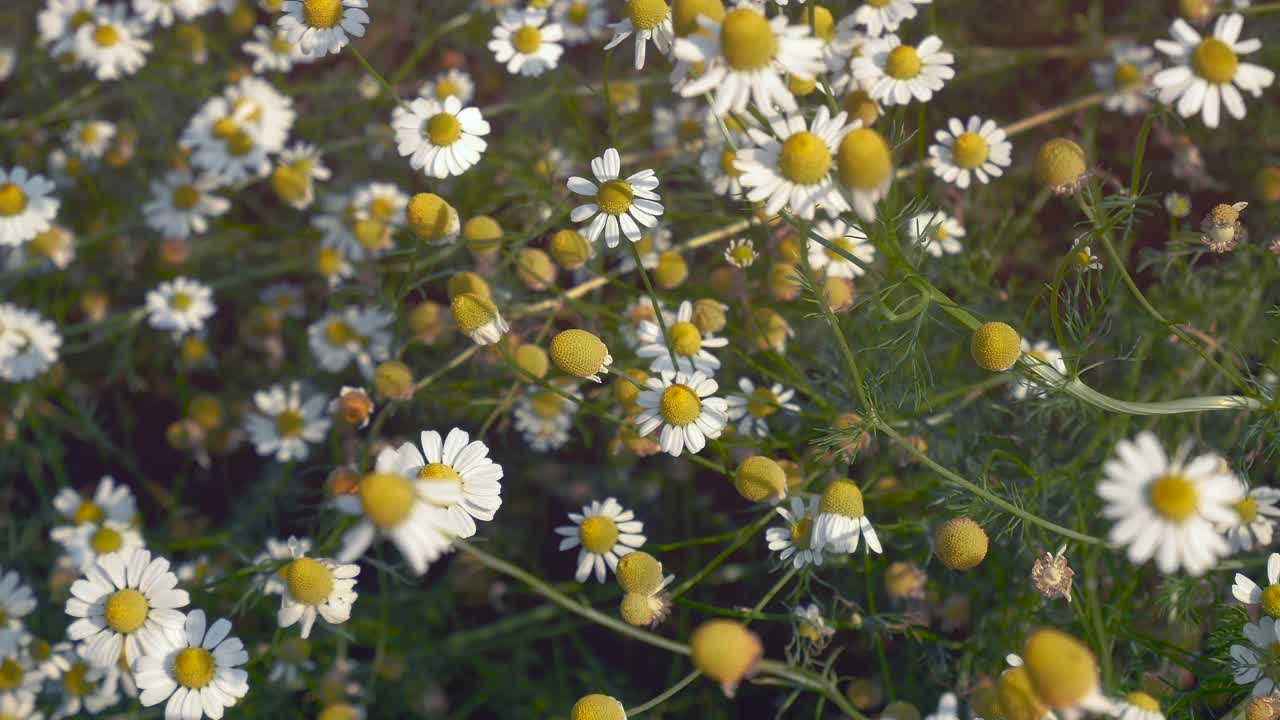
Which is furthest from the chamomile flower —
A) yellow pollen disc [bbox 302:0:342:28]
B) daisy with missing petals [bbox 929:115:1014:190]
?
yellow pollen disc [bbox 302:0:342:28]

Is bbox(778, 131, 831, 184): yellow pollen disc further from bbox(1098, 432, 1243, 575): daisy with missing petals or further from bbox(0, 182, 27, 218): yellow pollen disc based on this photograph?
bbox(0, 182, 27, 218): yellow pollen disc

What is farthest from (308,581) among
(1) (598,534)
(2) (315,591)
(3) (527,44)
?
(3) (527,44)

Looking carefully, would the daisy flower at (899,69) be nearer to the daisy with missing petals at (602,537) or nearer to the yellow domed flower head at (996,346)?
the yellow domed flower head at (996,346)

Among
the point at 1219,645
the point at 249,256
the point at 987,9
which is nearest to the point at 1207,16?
the point at 987,9

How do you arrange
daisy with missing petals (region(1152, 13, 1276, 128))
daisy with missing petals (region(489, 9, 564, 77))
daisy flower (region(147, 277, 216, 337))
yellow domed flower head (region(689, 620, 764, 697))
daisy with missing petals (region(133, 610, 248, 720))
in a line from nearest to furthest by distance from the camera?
yellow domed flower head (region(689, 620, 764, 697)), daisy with missing petals (region(1152, 13, 1276, 128)), daisy with missing petals (region(133, 610, 248, 720)), daisy with missing petals (region(489, 9, 564, 77)), daisy flower (region(147, 277, 216, 337))

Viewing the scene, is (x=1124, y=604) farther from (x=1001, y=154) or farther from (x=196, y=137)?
(x=196, y=137)

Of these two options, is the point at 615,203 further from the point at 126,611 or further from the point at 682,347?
the point at 126,611
